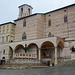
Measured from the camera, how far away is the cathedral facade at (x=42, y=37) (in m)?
30.1

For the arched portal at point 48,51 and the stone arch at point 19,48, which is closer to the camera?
the arched portal at point 48,51

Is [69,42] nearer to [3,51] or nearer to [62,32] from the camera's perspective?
[62,32]

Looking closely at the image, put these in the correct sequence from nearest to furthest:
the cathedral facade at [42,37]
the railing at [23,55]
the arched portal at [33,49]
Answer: the cathedral facade at [42,37], the railing at [23,55], the arched portal at [33,49]

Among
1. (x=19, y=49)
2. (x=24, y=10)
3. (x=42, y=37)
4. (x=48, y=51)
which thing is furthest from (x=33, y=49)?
(x=24, y=10)

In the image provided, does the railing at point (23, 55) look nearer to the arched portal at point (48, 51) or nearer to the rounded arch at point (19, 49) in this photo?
the rounded arch at point (19, 49)

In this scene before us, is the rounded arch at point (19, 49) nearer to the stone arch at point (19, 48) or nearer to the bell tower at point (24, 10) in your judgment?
the stone arch at point (19, 48)

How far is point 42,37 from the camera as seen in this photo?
120 ft

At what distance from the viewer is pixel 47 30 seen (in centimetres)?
3597

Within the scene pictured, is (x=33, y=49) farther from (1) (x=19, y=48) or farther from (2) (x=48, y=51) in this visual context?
(1) (x=19, y=48)

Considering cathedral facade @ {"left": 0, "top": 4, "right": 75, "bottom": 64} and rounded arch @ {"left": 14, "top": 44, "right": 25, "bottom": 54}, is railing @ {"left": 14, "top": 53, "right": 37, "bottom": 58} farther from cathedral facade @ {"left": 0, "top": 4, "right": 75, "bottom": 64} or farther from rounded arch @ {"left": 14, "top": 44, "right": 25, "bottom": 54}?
rounded arch @ {"left": 14, "top": 44, "right": 25, "bottom": 54}

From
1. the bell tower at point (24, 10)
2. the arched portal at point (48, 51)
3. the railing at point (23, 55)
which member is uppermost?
the bell tower at point (24, 10)

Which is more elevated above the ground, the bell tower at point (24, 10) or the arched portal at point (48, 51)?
the bell tower at point (24, 10)

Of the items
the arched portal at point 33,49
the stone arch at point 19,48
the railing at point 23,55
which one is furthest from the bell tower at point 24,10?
the railing at point 23,55

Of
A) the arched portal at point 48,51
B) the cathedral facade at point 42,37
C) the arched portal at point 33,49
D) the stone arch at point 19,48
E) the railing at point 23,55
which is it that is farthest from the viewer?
the stone arch at point 19,48
